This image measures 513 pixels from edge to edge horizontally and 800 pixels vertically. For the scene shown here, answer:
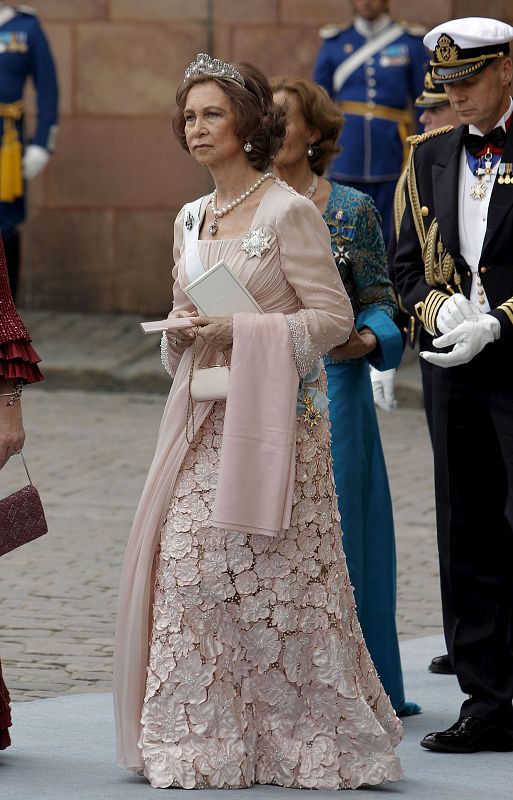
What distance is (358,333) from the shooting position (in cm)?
543

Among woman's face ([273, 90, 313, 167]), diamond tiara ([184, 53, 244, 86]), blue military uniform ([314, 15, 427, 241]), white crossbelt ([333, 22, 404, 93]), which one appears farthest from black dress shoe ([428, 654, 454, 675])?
white crossbelt ([333, 22, 404, 93])

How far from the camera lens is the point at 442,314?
15.9ft

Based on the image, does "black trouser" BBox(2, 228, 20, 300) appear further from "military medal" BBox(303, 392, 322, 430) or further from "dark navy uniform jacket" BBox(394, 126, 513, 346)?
"military medal" BBox(303, 392, 322, 430)

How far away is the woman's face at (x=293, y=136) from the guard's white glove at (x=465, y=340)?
0.95 metres

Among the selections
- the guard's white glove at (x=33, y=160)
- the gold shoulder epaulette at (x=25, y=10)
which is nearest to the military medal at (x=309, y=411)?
the guard's white glove at (x=33, y=160)

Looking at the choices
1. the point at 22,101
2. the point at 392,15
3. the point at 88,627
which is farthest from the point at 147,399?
the point at 88,627

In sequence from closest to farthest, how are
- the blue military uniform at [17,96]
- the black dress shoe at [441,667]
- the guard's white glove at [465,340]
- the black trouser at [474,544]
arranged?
1. the guard's white glove at [465,340]
2. the black trouser at [474,544]
3. the black dress shoe at [441,667]
4. the blue military uniform at [17,96]

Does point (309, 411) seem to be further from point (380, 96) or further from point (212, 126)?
point (380, 96)

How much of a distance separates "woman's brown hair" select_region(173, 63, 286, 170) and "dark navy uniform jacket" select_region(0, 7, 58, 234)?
7201 mm

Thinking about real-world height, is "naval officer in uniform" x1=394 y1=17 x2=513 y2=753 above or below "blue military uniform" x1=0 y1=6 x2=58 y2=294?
below

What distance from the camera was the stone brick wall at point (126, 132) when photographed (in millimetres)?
12273

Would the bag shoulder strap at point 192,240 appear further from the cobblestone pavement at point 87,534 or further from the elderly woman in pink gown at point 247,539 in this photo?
the cobblestone pavement at point 87,534

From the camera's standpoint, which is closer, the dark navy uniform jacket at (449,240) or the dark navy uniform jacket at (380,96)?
the dark navy uniform jacket at (449,240)

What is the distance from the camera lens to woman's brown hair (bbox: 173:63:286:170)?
4.61 meters
